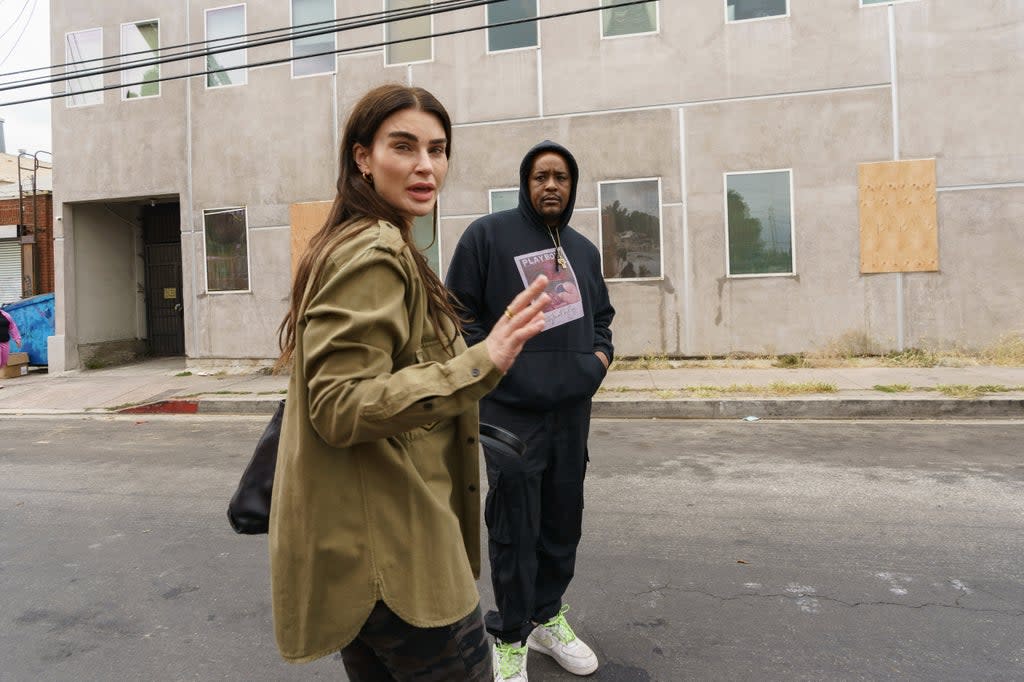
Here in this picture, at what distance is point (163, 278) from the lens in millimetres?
15562

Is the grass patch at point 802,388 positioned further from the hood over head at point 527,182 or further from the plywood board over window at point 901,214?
the hood over head at point 527,182

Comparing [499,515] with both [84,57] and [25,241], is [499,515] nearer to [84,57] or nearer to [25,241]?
[84,57]

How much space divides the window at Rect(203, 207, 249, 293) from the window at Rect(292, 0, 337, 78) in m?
2.83

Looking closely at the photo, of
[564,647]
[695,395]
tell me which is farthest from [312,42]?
[564,647]

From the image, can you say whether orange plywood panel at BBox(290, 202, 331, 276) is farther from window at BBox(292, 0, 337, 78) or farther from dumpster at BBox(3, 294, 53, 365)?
dumpster at BBox(3, 294, 53, 365)

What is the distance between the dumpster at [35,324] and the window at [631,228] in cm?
1154

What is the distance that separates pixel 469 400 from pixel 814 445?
5.88 m

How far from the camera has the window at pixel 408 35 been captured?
11938 millimetres

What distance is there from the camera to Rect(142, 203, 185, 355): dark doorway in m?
15.4

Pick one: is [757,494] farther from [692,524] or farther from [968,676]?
[968,676]

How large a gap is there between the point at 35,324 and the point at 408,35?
383 inches

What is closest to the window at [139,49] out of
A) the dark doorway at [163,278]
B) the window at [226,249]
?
the dark doorway at [163,278]

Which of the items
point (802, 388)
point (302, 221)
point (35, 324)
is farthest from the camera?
point (35, 324)

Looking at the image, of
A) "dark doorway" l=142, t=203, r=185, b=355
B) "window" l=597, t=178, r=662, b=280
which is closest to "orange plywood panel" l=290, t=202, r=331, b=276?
"dark doorway" l=142, t=203, r=185, b=355
